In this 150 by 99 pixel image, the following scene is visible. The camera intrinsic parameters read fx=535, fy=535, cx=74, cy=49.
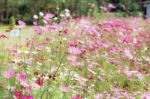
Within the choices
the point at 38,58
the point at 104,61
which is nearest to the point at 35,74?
the point at 38,58

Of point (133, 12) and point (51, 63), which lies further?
point (133, 12)

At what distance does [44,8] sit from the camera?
36312 mm

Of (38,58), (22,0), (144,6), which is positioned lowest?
(144,6)

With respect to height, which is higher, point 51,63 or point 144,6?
point 51,63

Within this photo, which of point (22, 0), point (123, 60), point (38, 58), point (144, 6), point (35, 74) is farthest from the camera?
point (144, 6)

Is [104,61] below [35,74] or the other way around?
below

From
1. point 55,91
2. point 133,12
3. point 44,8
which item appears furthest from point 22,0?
point 55,91

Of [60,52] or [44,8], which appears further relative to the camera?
[44,8]

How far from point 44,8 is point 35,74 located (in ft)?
102

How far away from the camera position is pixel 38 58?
671 cm

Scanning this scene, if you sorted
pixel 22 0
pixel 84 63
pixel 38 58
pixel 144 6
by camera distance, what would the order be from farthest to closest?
pixel 144 6, pixel 22 0, pixel 84 63, pixel 38 58

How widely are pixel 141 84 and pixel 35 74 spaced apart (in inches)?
97.7

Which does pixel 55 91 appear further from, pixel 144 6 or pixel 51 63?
pixel 144 6

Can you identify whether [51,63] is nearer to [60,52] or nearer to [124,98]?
[60,52]
